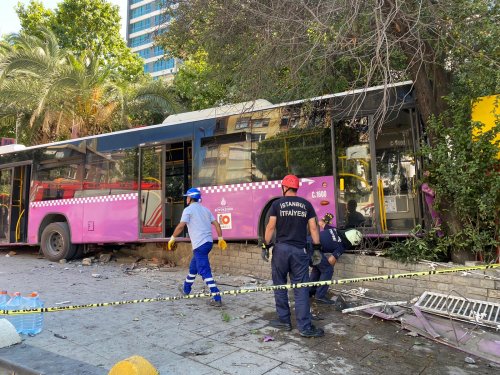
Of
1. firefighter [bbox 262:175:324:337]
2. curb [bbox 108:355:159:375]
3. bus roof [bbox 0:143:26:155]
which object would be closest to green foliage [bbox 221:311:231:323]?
firefighter [bbox 262:175:324:337]

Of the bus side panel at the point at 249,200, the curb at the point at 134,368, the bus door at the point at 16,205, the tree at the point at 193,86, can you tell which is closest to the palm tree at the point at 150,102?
the tree at the point at 193,86

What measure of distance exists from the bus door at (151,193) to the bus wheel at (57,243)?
7.44ft

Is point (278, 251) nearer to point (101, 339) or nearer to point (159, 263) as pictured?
point (101, 339)

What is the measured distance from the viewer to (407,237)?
6.26m

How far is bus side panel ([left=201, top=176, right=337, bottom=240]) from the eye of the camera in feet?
22.5

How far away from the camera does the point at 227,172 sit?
7.90 meters

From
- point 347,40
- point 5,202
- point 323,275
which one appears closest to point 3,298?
point 323,275

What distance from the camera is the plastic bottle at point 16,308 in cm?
452

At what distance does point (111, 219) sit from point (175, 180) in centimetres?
179

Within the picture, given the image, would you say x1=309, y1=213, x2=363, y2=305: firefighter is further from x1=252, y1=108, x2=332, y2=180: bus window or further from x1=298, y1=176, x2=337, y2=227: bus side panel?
x1=252, y1=108, x2=332, y2=180: bus window

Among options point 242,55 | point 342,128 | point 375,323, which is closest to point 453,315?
point 375,323

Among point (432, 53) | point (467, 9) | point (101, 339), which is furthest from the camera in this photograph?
point (432, 53)

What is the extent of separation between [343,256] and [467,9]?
12.8 ft

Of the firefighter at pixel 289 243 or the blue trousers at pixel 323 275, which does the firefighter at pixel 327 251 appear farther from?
the firefighter at pixel 289 243
